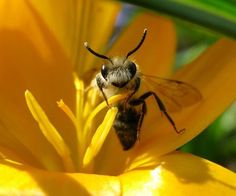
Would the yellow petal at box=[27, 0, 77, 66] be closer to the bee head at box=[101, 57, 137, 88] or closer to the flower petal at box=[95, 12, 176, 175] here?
the flower petal at box=[95, 12, 176, 175]

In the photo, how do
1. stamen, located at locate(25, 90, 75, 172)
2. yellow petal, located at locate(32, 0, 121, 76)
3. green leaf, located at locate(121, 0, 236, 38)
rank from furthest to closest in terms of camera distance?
yellow petal, located at locate(32, 0, 121, 76) → stamen, located at locate(25, 90, 75, 172) → green leaf, located at locate(121, 0, 236, 38)

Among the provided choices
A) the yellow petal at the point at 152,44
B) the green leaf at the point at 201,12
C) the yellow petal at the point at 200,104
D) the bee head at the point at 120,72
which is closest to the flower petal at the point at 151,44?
the yellow petal at the point at 152,44

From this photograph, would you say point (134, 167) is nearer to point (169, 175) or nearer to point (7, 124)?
point (169, 175)

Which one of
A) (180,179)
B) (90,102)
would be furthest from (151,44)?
(180,179)

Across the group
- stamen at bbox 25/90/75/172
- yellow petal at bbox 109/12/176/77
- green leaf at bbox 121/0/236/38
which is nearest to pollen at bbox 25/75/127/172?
stamen at bbox 25/90/75/172

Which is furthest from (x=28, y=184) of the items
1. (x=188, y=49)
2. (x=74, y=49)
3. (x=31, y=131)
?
(x=188, y=49)
